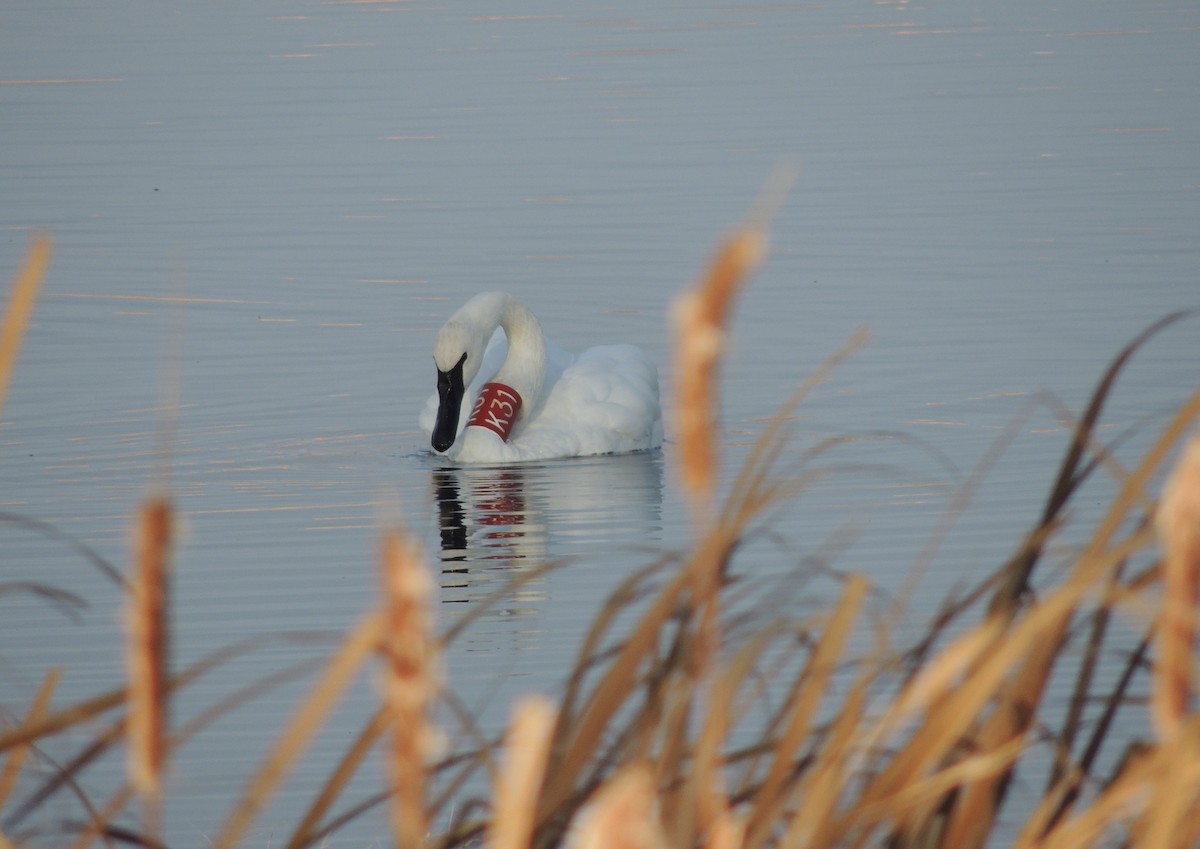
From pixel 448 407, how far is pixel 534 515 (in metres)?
1.35

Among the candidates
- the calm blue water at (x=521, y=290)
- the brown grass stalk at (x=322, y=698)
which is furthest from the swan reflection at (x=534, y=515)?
the brown grass stalk at (x=322, y=698)

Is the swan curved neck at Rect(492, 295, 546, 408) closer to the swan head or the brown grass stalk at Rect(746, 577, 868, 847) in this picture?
the swan head

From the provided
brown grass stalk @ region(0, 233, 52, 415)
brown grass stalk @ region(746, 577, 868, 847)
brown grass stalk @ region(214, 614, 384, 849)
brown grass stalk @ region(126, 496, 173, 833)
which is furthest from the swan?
brown grass stalk @ region(126, 496, 173, 833)

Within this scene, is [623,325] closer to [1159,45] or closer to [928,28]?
[1159,45]

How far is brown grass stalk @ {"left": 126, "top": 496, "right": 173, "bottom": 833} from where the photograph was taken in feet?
4.68

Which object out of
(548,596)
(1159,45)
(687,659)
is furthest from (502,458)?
(1159,45)

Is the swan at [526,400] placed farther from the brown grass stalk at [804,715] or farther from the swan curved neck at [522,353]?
the brown grass stalk at [804,715]

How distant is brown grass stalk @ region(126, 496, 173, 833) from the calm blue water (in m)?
0.50

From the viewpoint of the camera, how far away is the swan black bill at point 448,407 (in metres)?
10.5

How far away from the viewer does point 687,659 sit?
2.48m

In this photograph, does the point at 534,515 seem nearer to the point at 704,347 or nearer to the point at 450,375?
the point at 450,375

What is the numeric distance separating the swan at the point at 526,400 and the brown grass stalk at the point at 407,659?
9.08 meters

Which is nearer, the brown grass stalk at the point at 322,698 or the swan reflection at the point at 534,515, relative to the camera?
the brown grass stalk at the point at 322,698

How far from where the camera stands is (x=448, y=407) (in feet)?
35.1
